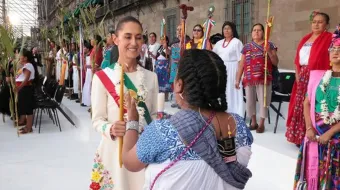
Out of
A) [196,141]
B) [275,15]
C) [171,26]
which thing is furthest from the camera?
[171,26]

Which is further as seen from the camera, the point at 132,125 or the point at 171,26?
the point at 171,26

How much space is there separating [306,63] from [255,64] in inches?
33.3

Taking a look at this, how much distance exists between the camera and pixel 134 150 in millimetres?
1251

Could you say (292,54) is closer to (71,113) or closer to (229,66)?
(229,66)

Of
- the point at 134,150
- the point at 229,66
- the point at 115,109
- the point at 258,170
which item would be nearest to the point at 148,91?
the point at 115,109


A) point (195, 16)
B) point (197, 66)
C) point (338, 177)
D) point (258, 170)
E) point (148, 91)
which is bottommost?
point (258, 170)

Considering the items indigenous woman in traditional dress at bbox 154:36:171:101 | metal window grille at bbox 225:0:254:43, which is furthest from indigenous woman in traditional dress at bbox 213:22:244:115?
metal window grille at bbox 225:0:254:43

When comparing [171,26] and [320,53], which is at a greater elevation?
[171,26]

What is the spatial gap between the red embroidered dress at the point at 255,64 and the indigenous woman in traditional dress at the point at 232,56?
47 cm

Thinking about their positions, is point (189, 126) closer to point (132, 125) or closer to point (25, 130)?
point (132, 125)

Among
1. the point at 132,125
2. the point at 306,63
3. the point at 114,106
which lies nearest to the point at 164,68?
the point at 306,63

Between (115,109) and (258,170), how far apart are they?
2.33 meters

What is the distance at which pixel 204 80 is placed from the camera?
1.19 metres

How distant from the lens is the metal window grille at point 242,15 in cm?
932
